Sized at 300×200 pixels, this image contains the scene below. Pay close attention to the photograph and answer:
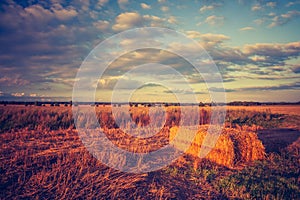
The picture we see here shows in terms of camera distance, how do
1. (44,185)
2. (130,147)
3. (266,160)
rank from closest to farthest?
(44,185) < (266,160) < (130,147)

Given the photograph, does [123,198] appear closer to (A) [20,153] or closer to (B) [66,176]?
(B) [66,176]

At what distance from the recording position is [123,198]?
5836 millimetres

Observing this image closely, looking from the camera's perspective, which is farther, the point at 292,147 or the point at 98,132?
the point at 98,132

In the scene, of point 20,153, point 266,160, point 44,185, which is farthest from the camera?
point 266,160

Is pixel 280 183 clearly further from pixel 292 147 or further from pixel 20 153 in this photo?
pixel 20 153

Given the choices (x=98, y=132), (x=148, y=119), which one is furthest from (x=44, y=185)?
(x=148, y=119)

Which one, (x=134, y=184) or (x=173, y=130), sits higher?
(x=173, y=130)

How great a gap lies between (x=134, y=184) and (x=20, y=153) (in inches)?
176

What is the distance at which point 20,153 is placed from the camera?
28.3 feet

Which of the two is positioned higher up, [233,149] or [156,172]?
[233,149]

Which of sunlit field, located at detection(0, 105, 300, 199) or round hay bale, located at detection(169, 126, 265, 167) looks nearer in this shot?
sunlit field, located at detection(0, 105, 300, 199)

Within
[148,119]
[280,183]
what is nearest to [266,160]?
[280,183]

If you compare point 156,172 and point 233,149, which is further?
point 233,149

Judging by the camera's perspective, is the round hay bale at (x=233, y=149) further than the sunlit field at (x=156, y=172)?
Yes
